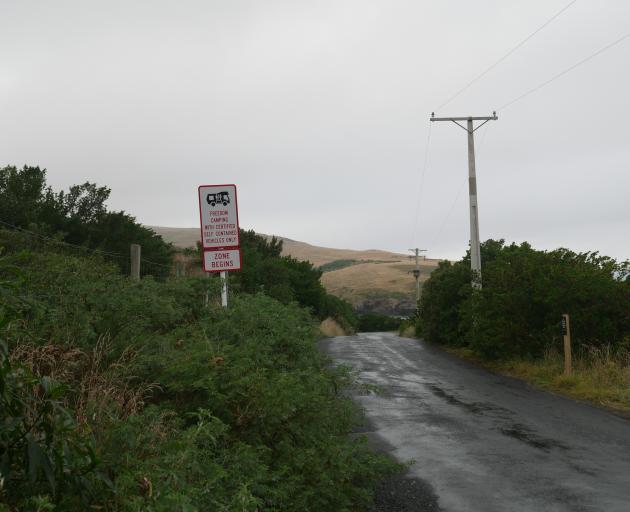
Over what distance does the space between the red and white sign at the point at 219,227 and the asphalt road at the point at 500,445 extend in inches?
116

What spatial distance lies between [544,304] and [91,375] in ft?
48.0

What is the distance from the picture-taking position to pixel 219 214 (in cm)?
1086

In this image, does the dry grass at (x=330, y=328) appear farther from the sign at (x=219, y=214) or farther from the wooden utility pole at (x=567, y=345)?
the sign at (x=219, y=214)

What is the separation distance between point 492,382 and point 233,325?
31.8ft

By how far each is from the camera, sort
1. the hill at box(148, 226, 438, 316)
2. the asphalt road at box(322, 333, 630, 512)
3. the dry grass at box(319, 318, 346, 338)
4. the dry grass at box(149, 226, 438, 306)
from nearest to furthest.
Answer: the asphalt road at box(322, 333, 630, 512) < the dry grass at box(319, 318, 346, 338) < the hill at box(148, 226, 438, 316) < the dry grass at box(149, 226, 438, 306)

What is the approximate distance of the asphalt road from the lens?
648 centimetres

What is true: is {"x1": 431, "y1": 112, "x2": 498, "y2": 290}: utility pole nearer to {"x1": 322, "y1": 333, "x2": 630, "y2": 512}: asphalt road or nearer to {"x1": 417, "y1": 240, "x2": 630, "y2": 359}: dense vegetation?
{"x1": 417, "y1": 240, "x2": 630, "y2": 359}: dense vegetation

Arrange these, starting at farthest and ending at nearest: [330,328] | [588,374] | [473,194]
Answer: [330,328] → [473,194] → [588,374]

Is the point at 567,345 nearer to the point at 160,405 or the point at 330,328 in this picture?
the point at 160,405

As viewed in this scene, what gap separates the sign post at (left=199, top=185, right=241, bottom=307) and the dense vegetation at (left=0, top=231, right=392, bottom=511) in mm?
Answer: 1955

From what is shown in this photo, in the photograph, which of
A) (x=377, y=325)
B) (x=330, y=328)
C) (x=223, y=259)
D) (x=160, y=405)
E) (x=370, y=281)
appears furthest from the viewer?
(x=370, y=281)

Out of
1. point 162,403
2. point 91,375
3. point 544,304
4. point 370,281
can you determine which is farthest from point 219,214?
point 370,281

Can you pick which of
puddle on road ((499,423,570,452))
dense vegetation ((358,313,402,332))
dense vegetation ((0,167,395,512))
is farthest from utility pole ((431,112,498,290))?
dense vegetation ((358,313,402,332))

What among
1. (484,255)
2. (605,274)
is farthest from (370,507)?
(484,255)
